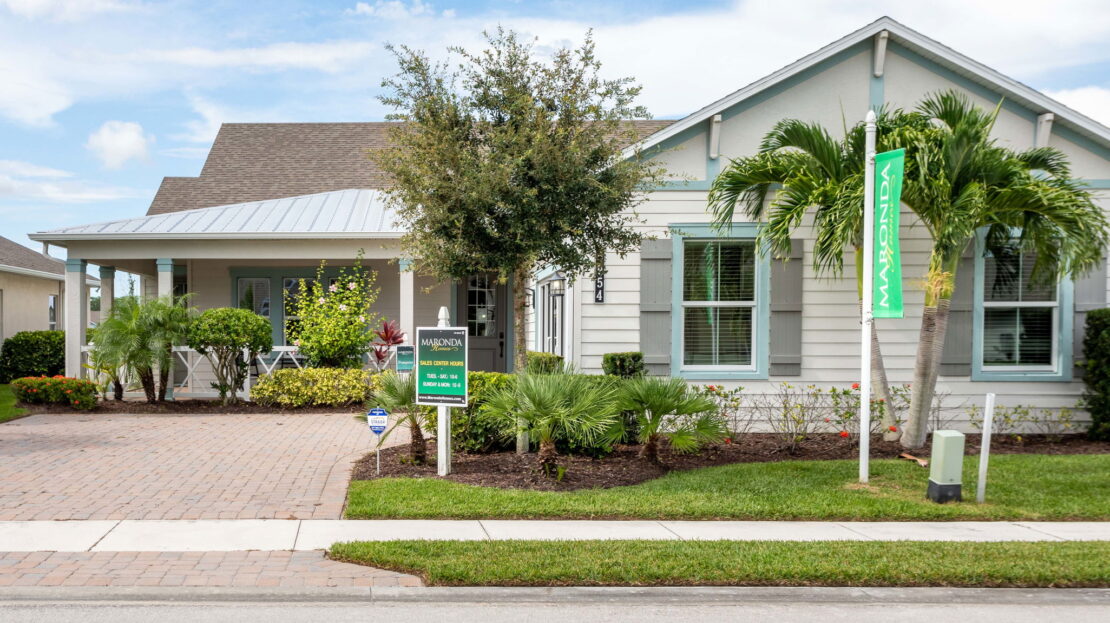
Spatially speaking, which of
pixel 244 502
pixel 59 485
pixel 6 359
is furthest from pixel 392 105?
pixel 6 359

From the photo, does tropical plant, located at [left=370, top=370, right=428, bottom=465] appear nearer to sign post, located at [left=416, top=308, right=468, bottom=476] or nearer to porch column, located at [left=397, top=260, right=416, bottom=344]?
sign post, located at [left=416, top=308, right=468, bottom=476]

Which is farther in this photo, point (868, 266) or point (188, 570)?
point (868, 266)

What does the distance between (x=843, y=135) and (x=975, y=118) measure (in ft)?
6.68

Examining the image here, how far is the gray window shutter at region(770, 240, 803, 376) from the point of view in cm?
1152

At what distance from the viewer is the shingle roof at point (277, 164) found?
2127 cm

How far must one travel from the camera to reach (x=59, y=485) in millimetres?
8156

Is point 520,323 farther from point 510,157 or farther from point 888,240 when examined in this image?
point 888,240

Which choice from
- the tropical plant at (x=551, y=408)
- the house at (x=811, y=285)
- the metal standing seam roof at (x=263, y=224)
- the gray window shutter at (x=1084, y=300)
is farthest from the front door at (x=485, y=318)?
the gray window shutter at (x=1084, y=300)

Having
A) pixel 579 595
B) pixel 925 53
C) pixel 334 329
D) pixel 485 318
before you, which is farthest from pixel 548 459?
pixel 485 318

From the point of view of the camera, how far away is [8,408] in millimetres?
14430

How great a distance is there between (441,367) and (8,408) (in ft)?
33.2

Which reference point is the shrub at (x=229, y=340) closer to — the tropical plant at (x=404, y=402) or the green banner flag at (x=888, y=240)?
the tropical plant at (x=404, y=402)

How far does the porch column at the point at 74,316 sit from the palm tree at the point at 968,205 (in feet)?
45.7

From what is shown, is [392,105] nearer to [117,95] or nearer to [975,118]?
[975,118]
